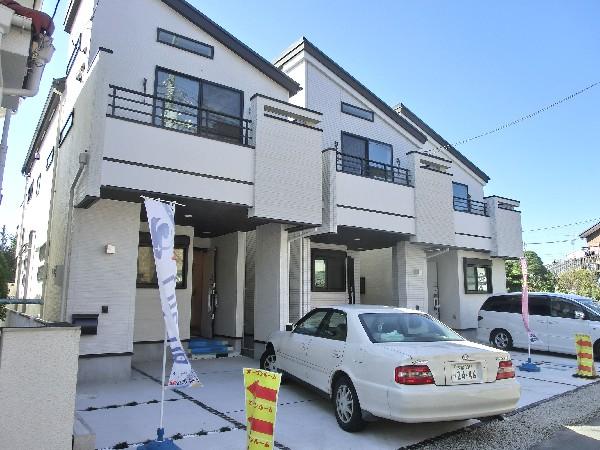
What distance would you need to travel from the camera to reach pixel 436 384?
4.90 metres

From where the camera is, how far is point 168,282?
15.7 feet

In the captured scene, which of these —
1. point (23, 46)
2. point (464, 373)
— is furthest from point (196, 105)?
point (464, 373)

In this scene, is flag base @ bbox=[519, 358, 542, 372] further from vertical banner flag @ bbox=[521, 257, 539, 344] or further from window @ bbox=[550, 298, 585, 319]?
window @ bbox=[550, 298, 585, 319]

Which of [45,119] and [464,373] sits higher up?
[45,119]

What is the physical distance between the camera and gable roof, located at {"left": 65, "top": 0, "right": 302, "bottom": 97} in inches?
424

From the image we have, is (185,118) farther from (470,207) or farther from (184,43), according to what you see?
(470,207)

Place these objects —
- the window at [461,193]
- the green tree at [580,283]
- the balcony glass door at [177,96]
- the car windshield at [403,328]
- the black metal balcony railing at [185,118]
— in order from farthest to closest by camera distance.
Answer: the green tree at [580,283] < the window at [461,193] < the balcony glass door at [177,96] < the black metal balcony railing at [185,118] < the car windshield at [403,328]

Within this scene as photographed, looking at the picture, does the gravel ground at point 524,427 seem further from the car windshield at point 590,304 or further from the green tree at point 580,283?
the green tree at point 580,283

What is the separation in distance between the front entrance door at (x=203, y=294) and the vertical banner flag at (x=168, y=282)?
8.21 metres

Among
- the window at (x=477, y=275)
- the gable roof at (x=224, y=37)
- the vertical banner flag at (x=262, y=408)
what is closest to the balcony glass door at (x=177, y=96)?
the gable roof at (x=224, y=37)

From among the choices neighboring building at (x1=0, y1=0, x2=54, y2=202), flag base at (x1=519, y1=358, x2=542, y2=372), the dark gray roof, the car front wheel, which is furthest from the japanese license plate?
the dark gray roof

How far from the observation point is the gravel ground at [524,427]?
514 centimetres

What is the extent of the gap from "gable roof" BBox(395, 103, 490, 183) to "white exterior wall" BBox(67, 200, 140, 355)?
12.5 m

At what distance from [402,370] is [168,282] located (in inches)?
107
